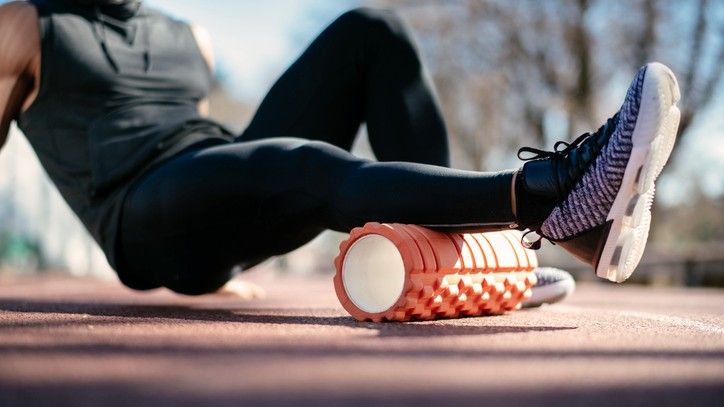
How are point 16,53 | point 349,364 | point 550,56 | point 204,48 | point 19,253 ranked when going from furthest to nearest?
point 550,56
point 19,253
point 204,48
point 16,53
point 349,364

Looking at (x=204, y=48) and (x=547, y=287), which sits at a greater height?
(x=204, y=48)

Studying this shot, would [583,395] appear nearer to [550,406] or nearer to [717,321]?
[550,406]

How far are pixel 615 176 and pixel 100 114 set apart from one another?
1231 mm

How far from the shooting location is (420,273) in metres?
1.37

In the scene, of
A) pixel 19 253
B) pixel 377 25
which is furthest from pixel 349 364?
pixel 19 253

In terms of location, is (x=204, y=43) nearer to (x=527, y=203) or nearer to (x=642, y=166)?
(x=527, y=203)

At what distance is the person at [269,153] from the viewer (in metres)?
1.28

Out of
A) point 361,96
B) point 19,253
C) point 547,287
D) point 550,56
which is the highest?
point 550,56

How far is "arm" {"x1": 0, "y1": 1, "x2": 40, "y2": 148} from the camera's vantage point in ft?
5.85

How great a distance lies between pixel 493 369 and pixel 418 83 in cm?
108

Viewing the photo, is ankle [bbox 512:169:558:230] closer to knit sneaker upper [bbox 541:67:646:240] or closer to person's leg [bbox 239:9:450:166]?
knit sneaker upper [bbox 541:67:646:240]

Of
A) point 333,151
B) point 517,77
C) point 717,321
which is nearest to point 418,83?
point 333,151

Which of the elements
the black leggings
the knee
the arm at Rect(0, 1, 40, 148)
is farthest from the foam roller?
the arm at Rect(0, 1, 40, 148)

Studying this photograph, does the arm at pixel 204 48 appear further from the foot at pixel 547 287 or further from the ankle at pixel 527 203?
the ankle at pixel 527 203
